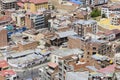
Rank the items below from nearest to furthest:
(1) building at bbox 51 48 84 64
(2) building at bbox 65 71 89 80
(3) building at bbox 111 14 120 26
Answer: (2) building at bbox 65 71 89 80 < (1) building at bbox 51 48 84 64 < (3) building at bbox 111 14 120 26

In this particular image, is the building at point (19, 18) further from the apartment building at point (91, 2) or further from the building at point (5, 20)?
the apartment building at point (91, 2)

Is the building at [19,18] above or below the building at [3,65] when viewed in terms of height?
above

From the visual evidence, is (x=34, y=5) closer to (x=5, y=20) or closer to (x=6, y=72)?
(x=5, y=20)

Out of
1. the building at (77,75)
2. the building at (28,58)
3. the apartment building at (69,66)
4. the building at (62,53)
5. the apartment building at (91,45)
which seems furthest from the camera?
the building at (28,58)

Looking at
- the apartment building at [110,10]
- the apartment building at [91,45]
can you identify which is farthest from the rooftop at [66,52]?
the apartment building at [110,10]

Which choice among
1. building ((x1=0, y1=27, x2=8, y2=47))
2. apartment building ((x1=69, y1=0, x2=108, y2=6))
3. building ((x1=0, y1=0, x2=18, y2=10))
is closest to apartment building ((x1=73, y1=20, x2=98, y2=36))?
building ((x1=0, y1=27, x2=8, y2=47))

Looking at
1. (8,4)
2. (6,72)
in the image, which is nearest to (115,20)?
(8,4)

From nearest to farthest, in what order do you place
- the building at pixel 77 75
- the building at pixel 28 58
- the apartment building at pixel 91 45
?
1. the building at pixel 77 75
2. the apartment building at pixel 91 45
3. the building at pixel 28 58

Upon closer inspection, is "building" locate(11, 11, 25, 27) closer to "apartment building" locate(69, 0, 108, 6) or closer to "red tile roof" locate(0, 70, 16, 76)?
"apartment building" locate(69, 0, 108, 6)
